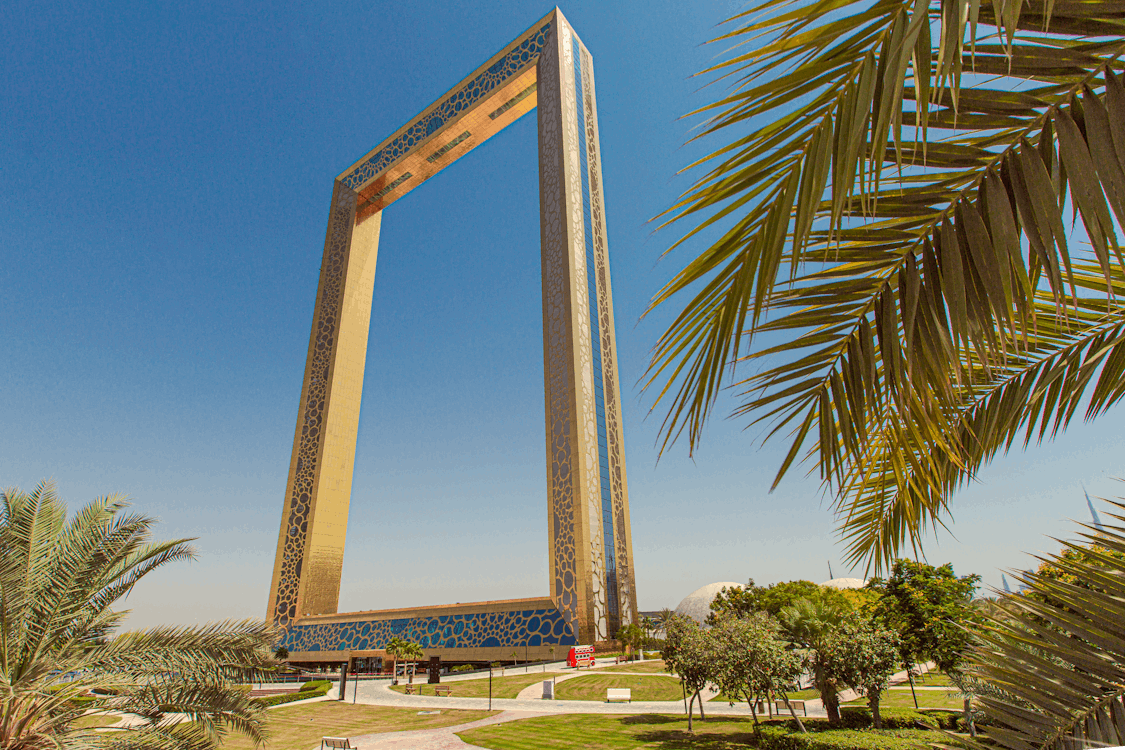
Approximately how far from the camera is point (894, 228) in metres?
1.61

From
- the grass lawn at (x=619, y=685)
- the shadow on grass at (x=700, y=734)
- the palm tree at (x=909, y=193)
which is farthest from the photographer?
the grass lawn at (x=619, y=685)

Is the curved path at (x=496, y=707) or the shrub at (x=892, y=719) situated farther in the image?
the curved path at (x=496, y=707)

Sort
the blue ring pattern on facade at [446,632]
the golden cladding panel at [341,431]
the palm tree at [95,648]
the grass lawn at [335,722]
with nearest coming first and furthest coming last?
the palm tree at [95,648] → the grass lawn at [335,722] → the blue ring pattern on facade at [446,632] → the golden cladding panel at [341,431]

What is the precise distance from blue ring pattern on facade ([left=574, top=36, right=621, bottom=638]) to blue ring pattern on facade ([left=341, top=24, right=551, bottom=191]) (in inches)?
113

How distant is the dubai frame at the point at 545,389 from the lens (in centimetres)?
2609

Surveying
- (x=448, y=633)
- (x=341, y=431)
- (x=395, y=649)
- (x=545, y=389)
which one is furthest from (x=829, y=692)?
(x=341, y=431)

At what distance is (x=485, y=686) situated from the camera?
24375 mm

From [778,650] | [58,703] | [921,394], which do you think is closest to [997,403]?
[921,394]

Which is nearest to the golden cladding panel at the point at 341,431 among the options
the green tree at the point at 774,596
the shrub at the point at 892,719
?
the green tree at the point at 774,596

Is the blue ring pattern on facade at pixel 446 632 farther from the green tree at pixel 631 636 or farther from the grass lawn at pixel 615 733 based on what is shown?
the grass lawn at pixel 615 733

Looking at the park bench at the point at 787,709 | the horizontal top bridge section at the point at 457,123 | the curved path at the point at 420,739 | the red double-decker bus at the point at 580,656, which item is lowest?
the park bench at the point at 787,709

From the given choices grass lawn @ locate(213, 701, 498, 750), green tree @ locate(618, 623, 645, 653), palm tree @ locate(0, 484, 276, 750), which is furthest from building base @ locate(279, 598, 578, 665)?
palm tree @ locate(0, 484, 276, 750)

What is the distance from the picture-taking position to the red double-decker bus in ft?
78.1

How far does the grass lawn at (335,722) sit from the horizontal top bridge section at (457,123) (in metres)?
32.2
